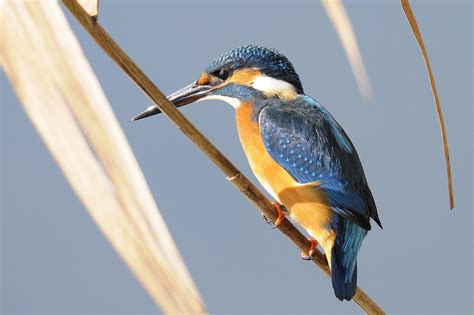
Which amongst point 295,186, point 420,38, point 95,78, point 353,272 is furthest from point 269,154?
point 95,78

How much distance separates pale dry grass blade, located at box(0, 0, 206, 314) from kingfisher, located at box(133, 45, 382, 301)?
0.62 meters

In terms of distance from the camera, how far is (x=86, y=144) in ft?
1.28

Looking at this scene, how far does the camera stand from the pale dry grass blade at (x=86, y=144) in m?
A: 0.36

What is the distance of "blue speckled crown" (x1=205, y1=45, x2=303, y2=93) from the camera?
1.19m

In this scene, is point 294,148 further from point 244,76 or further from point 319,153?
point 244,76

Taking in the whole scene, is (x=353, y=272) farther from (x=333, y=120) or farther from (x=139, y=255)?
(x=139, y=255)

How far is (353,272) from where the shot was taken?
98 centimetres

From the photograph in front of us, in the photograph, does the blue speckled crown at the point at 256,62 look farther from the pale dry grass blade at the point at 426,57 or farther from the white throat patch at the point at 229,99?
the pale dry grass blade at the point at 426,57

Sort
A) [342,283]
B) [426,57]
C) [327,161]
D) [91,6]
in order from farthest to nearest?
[327,161]
[342,283]
[426,57]
[91,6]

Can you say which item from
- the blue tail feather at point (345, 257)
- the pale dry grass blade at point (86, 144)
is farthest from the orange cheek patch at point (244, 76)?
the pale dry grass blade at point (86, 144)

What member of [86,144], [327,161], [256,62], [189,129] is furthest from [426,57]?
[256,62]

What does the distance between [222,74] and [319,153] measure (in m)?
0.27

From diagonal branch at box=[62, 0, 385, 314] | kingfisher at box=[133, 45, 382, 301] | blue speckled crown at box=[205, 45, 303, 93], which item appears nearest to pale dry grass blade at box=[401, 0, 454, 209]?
diagonal branch at box=[62, 0, 385, 314]

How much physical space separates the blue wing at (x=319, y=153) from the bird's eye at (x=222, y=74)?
11cm
